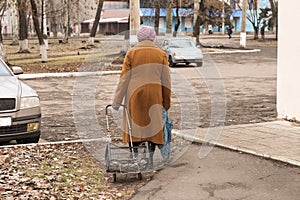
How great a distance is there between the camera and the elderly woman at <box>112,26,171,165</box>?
6.89 metres

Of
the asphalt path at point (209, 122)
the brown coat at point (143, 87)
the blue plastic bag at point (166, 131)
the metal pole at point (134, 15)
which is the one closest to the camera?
the asphalt path at point (209, 122)

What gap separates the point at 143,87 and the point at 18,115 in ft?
8.57

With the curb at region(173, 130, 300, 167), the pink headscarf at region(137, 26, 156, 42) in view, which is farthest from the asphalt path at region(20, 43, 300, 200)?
the pink headscarf at region(137, 26, 156, 42)

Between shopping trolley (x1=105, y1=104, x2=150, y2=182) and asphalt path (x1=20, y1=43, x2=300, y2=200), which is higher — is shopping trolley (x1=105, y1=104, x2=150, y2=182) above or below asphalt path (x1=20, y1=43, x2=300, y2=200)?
above

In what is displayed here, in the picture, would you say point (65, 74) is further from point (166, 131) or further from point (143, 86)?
point (143, 86)

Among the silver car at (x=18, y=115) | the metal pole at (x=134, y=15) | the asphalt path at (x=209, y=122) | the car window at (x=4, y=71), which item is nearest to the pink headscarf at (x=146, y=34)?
the asphalt path at (x=209, y=122)

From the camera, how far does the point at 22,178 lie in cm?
680

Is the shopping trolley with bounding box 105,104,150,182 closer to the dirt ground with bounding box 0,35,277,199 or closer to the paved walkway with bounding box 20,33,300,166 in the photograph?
the dirt ground with bounding box 0,35,277,199

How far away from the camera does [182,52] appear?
27391 mm

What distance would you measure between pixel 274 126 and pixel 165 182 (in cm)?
423

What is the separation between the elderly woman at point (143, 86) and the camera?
6.89 metres

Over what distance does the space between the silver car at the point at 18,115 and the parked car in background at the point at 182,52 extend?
60.7 ft

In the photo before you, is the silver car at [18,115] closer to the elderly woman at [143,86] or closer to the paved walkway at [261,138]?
the elderly woman at [143,86]

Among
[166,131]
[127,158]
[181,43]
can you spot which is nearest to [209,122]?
[166,131]
